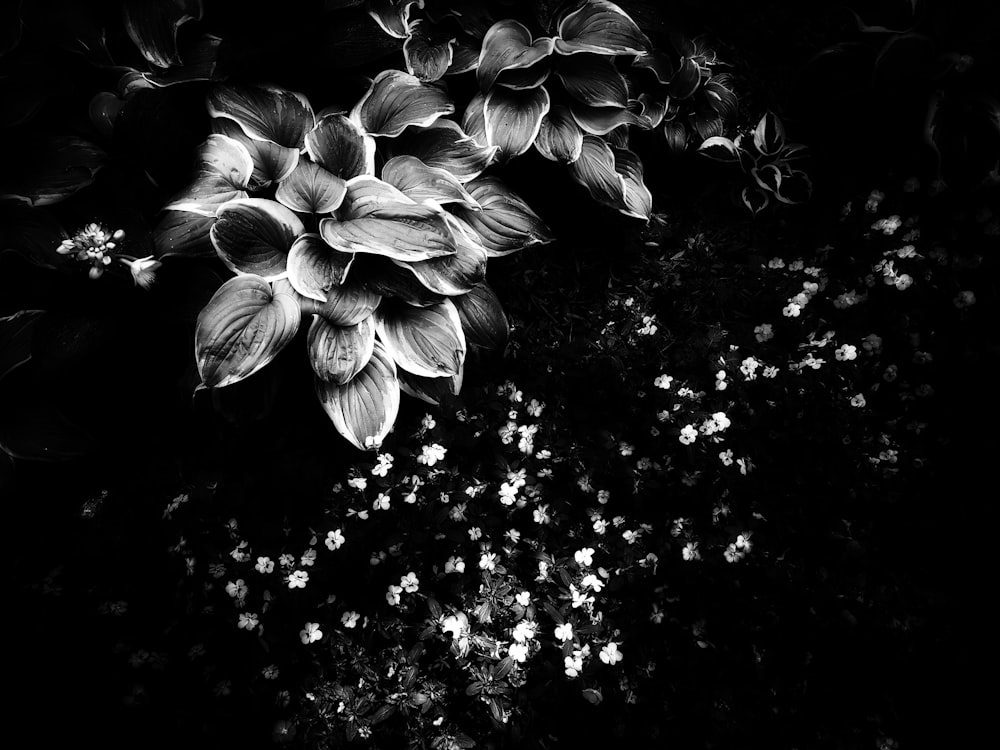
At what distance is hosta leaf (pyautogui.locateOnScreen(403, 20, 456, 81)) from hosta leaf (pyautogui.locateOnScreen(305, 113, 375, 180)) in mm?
278

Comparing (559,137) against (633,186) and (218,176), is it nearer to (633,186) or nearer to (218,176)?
(633,186)

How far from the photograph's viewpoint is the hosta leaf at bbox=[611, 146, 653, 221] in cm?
178

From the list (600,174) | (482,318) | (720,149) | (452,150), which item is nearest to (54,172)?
(452,150)

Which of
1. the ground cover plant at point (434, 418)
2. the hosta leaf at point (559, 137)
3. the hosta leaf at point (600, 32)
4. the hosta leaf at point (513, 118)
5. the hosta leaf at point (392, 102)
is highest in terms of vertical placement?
the hosta leaf at point (600, 32)

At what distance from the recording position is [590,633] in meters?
1.48

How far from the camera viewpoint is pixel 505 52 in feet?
5.46

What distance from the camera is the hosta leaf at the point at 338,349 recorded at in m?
1.45

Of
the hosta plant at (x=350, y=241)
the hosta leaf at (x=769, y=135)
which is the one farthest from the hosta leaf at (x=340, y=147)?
the hosta leaf at (x=769, y=135)

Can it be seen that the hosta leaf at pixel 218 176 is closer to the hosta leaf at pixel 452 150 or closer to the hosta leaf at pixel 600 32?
the hosta leaf at pixel 452 150

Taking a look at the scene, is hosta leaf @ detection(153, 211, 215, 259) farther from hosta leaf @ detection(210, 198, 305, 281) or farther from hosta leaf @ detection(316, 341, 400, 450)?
hosta leaf @ detection(316, 341, 400, 450)

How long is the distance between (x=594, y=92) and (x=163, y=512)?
68.6 inches

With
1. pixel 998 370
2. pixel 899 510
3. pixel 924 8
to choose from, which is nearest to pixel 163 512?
pixel 899 510

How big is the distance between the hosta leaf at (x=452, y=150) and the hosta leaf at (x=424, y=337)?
16.0 inches

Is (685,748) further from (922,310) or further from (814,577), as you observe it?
(922,310)
